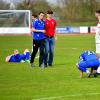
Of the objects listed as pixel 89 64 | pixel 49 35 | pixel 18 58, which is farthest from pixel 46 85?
pixel 18 58

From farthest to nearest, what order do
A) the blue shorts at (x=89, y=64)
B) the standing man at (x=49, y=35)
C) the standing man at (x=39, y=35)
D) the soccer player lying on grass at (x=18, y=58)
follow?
the soccer player lying on grass at (x=18, y=58) < the standing man at (x=49, y=35) < the standing man at (x=39, y=35) < the blue shorts at (x=89, y=64)

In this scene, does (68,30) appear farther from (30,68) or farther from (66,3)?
(30,68)

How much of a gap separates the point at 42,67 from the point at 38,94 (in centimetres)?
652

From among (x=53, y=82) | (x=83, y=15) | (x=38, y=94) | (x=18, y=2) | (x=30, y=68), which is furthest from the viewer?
(x=18, y=2)

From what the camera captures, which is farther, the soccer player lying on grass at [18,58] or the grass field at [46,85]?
the soccer player lying on grass at [18,58]

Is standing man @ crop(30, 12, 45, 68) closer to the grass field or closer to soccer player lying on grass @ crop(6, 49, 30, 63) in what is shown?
the grass field

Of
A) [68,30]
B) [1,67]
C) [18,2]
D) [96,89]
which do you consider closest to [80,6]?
[18,2]

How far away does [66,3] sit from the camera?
97.6 meters

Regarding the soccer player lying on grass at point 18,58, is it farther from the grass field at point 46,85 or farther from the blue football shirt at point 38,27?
the grass field at point 46,85

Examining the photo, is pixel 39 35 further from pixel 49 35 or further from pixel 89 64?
pixel 89 64

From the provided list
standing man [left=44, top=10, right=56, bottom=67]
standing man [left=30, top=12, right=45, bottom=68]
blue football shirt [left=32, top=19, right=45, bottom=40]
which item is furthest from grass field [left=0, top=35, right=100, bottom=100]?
standing man [left=44, top=10, right=56, bottom=67]

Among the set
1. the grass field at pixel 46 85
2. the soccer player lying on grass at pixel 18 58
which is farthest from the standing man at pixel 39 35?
the soccer player lying on grass at pixel 18 58

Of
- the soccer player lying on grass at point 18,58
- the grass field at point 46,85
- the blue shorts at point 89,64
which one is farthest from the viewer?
the soccer player lying on grass at point 18,58

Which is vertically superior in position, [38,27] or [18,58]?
[38,27]
